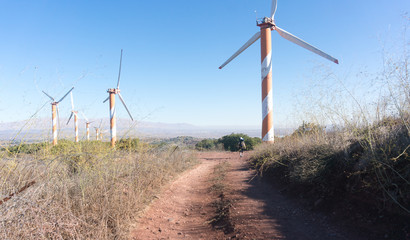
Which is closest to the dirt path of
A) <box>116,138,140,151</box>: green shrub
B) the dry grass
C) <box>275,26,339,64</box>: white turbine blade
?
the dry grass

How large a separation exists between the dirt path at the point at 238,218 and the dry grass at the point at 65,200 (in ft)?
1.53

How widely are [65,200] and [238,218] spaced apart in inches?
112

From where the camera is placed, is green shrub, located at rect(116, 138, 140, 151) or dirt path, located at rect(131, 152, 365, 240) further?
green shrub, located at rect(116, 138, 140, 151)

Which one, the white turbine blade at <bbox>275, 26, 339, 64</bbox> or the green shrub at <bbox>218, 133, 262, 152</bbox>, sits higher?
the white turbine blade at <bbox>275, 26, 339, 64</bbox>

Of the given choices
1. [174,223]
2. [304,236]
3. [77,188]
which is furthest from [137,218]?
[304,236]

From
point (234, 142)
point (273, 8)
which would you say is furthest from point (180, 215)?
point (234, 142)

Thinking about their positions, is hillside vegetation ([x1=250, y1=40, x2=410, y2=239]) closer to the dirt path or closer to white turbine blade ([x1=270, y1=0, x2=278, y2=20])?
the dirt path

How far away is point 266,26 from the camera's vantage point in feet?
42.3

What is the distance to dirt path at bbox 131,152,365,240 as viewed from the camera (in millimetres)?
3770

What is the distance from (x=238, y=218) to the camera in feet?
14.6

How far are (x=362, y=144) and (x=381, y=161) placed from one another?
816 millimetres

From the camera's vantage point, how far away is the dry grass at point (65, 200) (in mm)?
2656

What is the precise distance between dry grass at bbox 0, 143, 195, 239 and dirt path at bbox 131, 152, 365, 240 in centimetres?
47

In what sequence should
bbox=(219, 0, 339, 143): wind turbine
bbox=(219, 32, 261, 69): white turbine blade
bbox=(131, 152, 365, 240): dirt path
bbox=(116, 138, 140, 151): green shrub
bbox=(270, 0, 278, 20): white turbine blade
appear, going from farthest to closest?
bbox=(219, 32, 261, 69): white turbine blade < bbox=(270, 0, 278, 20): white turbine blade < bbox=(219, 0, 339, 143): wind turbine < bbox=(116, 138, 140, 151): green shrub < bbox=(131, 152, 365, 240): dirt path
